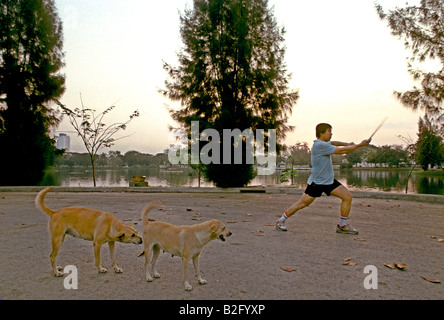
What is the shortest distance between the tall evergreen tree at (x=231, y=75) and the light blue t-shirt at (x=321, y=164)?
1316 centimetres

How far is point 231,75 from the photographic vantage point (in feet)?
66.5

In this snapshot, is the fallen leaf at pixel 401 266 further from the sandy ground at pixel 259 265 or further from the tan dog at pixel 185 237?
the tan dog at pixel 185 237

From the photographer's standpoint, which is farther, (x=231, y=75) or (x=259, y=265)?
(x=231, y=75)

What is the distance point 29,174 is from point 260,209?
19.4 meters

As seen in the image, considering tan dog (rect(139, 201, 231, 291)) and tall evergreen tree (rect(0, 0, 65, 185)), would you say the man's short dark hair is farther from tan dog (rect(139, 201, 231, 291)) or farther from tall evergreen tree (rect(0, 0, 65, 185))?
tall evergreen tree (rect(0, 0, 65, 185))

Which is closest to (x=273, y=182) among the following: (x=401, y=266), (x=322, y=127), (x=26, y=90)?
(x=26, y=90)

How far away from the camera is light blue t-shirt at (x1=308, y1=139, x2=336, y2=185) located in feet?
20.4

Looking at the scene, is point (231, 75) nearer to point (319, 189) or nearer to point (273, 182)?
point (319, 189)

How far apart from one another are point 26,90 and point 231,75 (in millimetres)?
15564

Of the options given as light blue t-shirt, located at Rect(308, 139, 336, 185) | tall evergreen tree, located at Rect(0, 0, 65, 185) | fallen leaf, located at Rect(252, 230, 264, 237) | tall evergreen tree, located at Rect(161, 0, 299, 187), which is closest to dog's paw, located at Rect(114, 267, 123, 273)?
fallen leaf, located at Rect(252, 230, 264, 237)

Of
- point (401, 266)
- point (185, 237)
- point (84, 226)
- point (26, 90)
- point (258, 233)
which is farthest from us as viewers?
point (26, 90)

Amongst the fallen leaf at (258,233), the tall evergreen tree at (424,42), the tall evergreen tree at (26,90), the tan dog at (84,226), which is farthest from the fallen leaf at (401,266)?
the tall evergreen tree at (26,90)

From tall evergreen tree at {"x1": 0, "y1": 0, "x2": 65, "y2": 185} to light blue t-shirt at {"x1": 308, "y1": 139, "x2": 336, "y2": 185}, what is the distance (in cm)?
2208
